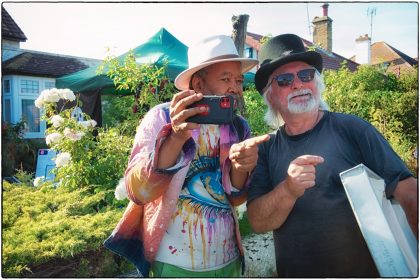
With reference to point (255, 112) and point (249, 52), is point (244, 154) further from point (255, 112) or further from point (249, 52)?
point (255, 112)

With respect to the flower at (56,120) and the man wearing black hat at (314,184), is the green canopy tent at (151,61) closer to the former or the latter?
the flower at (56,120)

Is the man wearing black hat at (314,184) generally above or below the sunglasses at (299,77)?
below

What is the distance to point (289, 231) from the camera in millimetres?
1786

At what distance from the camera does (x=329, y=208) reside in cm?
170

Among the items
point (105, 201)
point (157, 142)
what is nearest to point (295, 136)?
point (157, 142)

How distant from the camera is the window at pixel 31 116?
326 cm

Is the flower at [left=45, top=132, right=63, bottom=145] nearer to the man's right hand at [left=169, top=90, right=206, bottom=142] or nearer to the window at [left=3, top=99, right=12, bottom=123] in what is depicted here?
the window at [left=3, top=99, right=12, bottom=123]

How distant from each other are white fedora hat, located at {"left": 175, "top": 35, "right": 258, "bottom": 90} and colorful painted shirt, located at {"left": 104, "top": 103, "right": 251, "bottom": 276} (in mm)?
240

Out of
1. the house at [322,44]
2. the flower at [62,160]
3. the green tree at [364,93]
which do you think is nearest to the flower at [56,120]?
the flower at [62,160]

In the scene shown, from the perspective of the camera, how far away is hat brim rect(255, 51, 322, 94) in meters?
1.91

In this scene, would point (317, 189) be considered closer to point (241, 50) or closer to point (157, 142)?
point (157, 142)

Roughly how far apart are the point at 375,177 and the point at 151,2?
1.41 metres

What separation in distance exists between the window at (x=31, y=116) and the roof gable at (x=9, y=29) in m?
1.16

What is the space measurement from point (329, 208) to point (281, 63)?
2.53 ft
